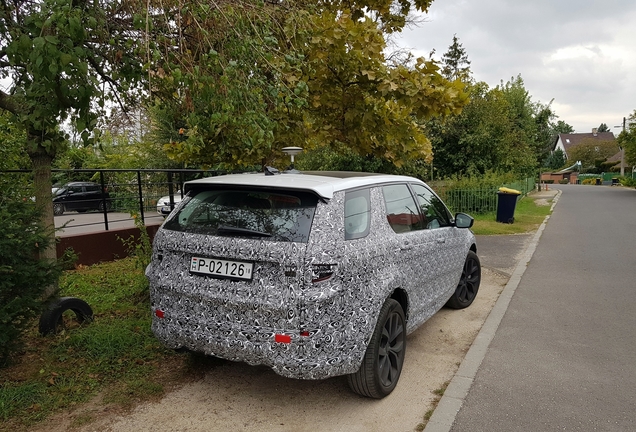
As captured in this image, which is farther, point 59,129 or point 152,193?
point 152,193

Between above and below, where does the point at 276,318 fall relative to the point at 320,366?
above

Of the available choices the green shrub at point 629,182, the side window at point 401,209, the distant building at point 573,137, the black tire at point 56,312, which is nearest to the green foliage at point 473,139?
the side window at point 401,209

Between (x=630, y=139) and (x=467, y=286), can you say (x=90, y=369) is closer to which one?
(x=467, y=286)

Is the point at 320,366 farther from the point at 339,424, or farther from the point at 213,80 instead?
the point at 213,80

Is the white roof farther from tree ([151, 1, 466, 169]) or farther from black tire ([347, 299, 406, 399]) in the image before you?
black tire ([347, 299, 406, 399])

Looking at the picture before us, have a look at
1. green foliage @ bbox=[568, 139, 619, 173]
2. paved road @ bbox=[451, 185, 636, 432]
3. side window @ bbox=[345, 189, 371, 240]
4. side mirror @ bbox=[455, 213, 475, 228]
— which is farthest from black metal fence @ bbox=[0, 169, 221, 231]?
green foliage @ bbox=[568, 139, 619, 173]

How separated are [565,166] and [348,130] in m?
101

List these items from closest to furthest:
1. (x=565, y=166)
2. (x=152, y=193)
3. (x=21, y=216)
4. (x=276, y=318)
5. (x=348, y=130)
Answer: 1. (x=276, y=318)
2. (x=21, y=216)
3. (x=348, y=130)
4. (x=152, y=193)
5. (x=565, y=166)

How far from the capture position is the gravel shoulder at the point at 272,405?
3.40 metres

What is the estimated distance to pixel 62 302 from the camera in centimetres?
479

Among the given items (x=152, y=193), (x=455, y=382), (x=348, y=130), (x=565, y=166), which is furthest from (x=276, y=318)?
(x=565, y=166)

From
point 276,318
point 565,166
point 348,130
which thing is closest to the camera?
point 276,318

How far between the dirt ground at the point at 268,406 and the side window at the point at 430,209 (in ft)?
4.41

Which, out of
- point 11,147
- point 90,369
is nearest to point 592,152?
point 11,147
